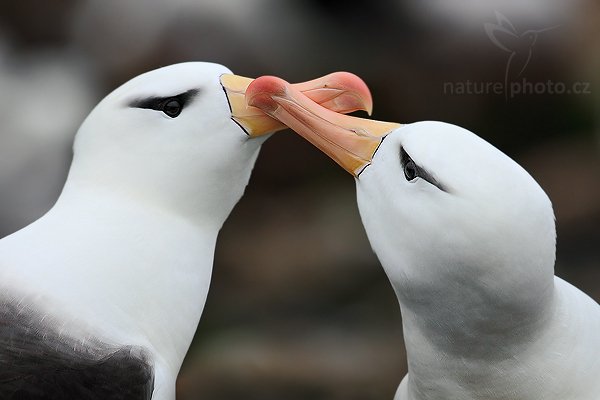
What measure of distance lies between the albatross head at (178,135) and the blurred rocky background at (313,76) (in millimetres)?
2444

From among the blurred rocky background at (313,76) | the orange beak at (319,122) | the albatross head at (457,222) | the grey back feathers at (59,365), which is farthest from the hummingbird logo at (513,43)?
the grey back feathers at (59,365)

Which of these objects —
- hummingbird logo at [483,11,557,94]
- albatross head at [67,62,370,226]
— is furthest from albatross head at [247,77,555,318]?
hummingbird logo at [483,11,557,94]

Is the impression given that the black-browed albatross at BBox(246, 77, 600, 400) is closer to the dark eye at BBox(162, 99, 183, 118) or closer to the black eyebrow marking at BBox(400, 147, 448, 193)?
the black eyebrow marking at BBox(400, 147, 448, 193)

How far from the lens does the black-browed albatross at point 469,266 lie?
1945 millimetres

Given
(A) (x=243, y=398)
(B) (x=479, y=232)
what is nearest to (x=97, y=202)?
(B) (x=479, y=232)

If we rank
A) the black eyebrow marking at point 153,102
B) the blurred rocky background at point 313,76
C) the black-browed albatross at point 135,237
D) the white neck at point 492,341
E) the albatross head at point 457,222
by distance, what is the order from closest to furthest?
1. the albatross head at point 457,222
2. the white neck at point 492,341
3. the black-browed albatross at point 135,237
4. the black eyebrow marking at point 153,102
5. the blurred rocky background at point 313,76

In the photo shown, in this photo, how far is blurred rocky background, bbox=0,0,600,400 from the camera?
5004 millimetres

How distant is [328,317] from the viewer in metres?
5.16

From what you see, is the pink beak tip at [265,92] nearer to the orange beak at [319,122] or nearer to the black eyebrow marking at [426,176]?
the orange beak at [319,122]

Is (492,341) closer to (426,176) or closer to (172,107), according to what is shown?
(426,176)

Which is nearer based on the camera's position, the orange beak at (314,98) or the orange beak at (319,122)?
the orange beak at (319,122)

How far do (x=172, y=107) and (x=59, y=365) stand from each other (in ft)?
2.56

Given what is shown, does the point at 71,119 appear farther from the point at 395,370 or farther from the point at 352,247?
the point at 395,370

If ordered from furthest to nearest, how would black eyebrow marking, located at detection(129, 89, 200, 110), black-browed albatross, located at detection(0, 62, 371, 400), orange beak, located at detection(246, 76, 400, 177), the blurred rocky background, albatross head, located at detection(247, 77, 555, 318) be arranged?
1. the blurred rocky background
2. black eyebrow marking, located at detection(129, 89, 200, 110)
3. orange beak, located at detection(246, 76, 400, 177)
4. black-browed albatross, located at detection(0, 62, 371, 400)
5. albatross head, located at detection(247, 77, 555, 318)
